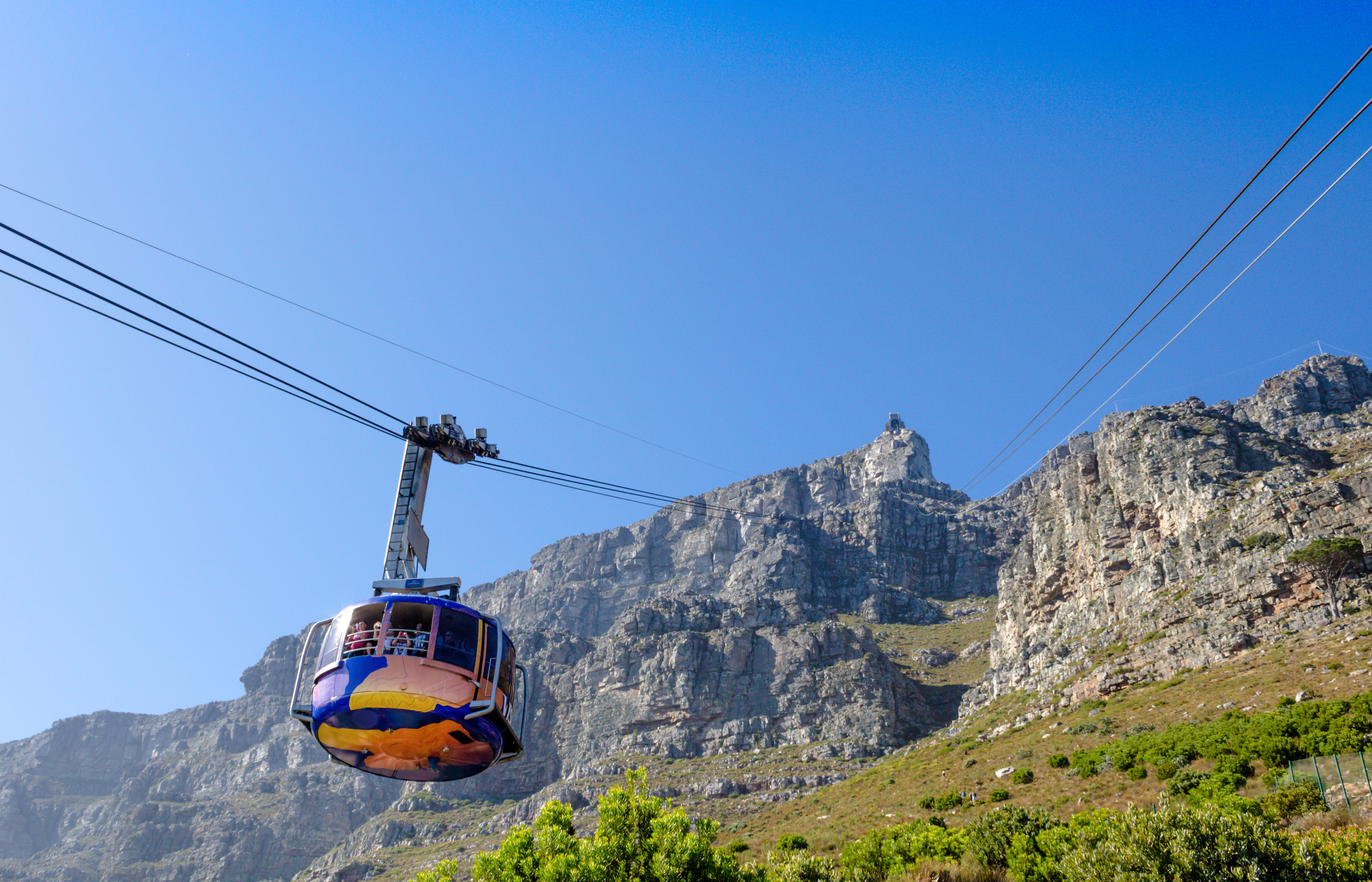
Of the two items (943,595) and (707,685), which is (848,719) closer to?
(707,685)

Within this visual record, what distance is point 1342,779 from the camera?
28375 millimetres

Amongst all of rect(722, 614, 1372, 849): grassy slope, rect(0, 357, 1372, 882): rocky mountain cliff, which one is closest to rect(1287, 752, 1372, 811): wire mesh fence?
rect(722, 614, 1372, 849): grassy slope

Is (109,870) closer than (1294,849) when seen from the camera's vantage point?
No

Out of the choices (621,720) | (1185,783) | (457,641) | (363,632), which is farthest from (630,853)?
(621,720)

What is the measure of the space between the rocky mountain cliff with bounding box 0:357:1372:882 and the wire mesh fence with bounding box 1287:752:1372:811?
148 feet

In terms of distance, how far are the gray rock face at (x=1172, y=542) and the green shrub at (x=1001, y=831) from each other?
4651cm

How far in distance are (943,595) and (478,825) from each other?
11090 centimetres

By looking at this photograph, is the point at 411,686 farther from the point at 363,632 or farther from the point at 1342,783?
the point at 1342,783

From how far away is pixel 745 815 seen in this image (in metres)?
94.1

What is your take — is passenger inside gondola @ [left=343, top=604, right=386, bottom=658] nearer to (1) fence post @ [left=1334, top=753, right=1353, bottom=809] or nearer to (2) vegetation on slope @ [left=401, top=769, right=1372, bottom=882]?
(2) vegetation on slope @ [left=401, top=769, right=1372, bottom=882]

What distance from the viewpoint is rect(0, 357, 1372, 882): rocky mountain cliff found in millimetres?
82812

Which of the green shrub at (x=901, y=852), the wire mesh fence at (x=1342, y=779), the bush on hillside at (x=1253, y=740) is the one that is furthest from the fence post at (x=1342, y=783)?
the green shrub at (x=901, y=852)

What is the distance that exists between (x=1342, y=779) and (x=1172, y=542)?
78.0 m

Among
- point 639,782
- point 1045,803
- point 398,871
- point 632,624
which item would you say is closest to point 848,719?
point 632,624
